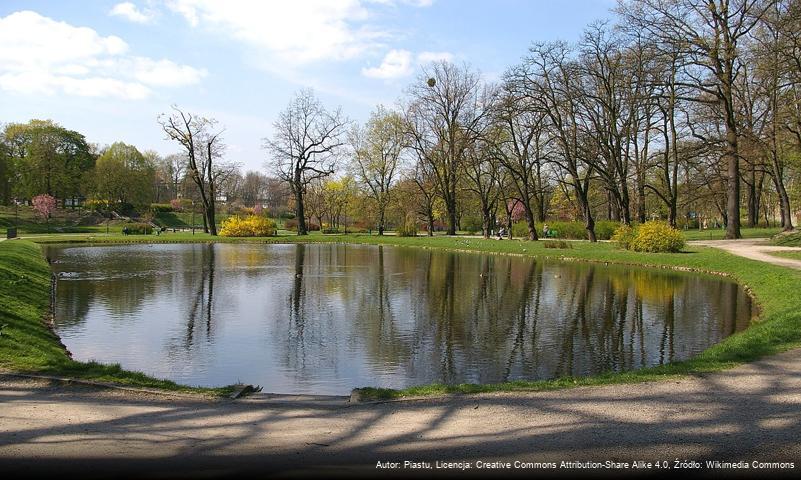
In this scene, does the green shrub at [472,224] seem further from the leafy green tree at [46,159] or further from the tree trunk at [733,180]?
the leafy green tree at [46,159]

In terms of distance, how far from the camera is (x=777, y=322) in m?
11.2

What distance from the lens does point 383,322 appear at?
13.8 meters

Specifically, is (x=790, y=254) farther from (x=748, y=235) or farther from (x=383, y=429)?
(x=383, y=429)

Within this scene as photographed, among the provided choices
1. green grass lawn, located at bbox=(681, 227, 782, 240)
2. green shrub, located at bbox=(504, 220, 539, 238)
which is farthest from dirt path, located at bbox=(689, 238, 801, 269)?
green shrub, located at bbox=(504, 220, 539, 238)

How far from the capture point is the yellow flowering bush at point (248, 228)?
5441 cm

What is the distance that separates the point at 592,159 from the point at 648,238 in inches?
376

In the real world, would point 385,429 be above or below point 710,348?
above

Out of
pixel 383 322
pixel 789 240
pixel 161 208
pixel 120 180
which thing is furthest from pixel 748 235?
pixel 161 208

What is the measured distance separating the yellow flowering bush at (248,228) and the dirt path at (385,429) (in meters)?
48.4

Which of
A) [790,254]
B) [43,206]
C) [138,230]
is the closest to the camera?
[790,254]

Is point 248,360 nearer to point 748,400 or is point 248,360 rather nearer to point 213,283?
point 748,400

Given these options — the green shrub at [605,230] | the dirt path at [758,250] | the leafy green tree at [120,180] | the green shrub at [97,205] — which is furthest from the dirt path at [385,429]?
the leafy green tree at [120,180]

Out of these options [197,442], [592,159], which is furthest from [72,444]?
[592,159]

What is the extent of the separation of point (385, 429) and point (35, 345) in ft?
23.8
